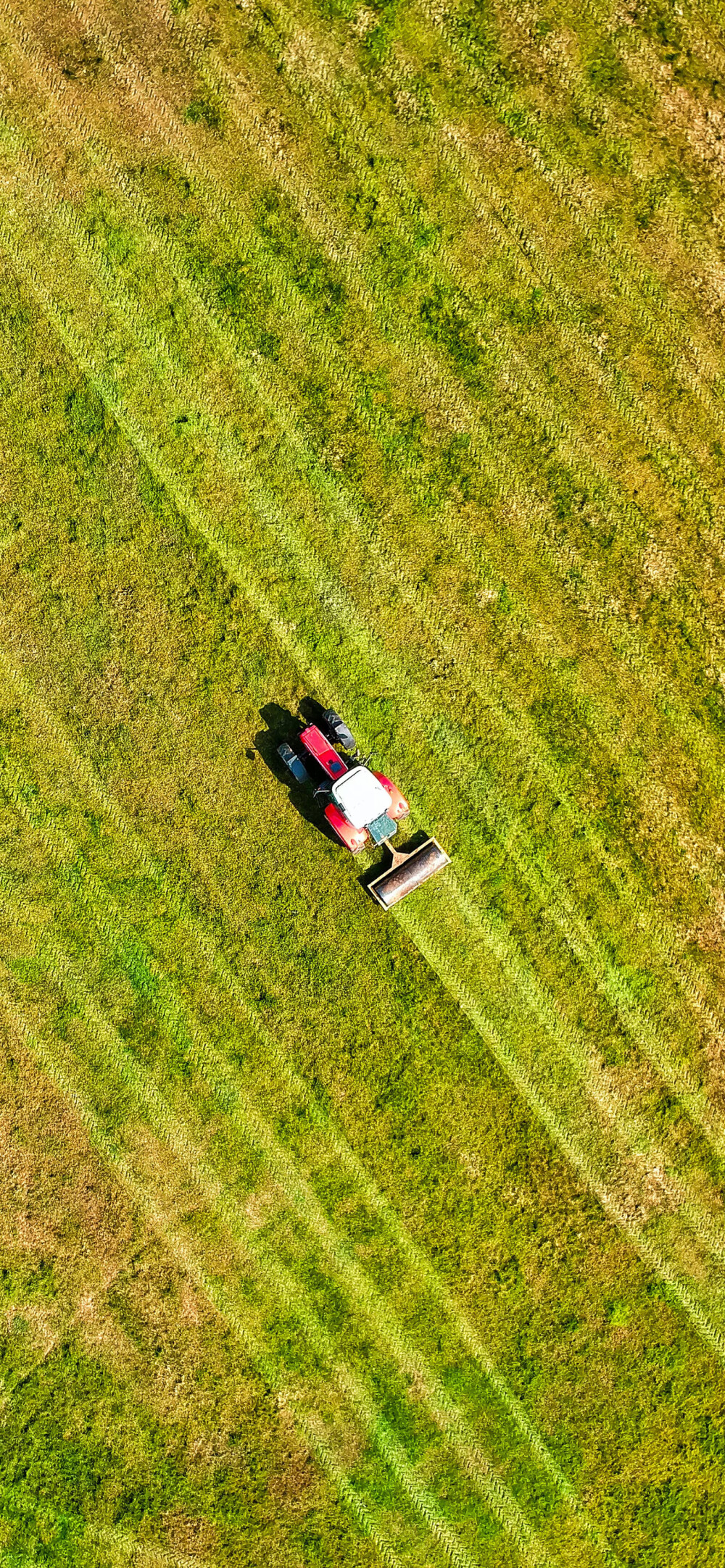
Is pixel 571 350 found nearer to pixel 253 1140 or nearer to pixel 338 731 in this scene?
pixel 338 731

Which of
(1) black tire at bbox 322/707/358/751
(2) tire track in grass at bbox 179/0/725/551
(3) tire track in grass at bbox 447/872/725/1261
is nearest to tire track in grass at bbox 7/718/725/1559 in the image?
(3) tire track in grass at bbox 447/872/725/1261

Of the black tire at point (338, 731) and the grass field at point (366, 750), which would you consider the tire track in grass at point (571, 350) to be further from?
the black tire at point (338, 731)

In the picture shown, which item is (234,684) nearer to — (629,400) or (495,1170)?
(629,400)

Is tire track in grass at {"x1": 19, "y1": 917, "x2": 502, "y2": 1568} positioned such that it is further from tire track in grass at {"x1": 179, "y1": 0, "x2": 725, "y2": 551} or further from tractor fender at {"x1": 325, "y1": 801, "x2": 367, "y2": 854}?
tire track in grass at {"x1": 179, "y1": 0, "x2": 725, "y2": 551}

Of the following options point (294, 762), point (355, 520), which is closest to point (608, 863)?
point (294, 762)

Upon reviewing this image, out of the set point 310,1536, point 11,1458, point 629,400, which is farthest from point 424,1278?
point 629,400
